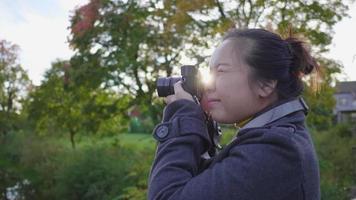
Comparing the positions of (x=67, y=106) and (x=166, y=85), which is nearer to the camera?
(x=166, y=85)

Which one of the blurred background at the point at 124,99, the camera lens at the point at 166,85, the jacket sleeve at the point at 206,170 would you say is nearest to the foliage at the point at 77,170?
the blurred background at the point at 124,99

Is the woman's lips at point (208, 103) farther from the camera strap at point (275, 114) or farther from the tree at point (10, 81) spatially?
the tree at point (10, 81)

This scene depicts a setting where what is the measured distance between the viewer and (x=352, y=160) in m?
10.1

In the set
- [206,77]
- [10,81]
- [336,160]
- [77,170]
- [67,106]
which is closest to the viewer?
[206,77]

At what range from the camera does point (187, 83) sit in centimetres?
132

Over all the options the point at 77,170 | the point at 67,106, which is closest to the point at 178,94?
the point at 77,170

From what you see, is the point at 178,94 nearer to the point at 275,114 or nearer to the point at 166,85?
the point at 166,85

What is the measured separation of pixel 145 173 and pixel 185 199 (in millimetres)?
7844

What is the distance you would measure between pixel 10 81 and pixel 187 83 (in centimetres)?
2608

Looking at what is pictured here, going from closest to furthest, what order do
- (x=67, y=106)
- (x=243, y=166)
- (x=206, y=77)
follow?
(x=243, y=166)
(x=206, y=77)
(x=67, y=106)

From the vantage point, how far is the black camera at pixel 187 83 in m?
1.31

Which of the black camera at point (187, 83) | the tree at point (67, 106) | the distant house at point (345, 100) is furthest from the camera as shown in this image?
the tree at point (67, 106)

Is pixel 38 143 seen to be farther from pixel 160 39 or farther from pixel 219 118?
pixel 219 118

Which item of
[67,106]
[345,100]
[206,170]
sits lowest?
[345,100]
